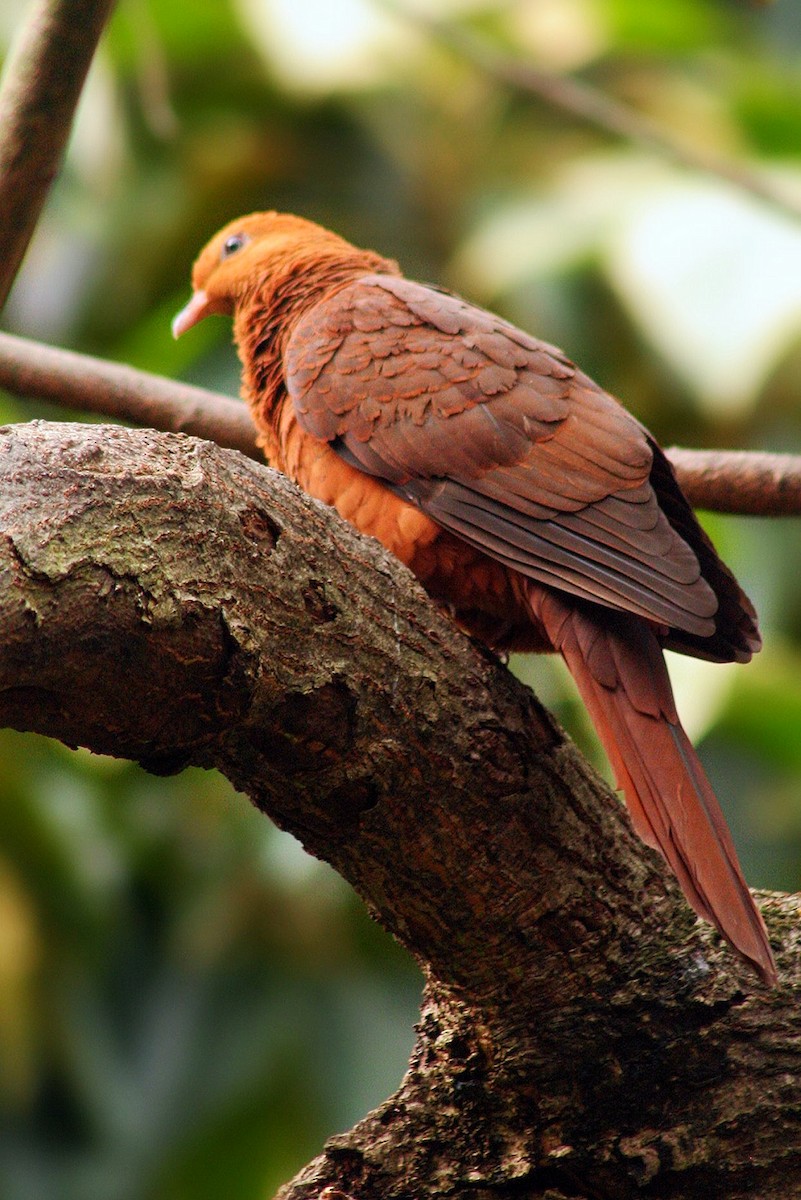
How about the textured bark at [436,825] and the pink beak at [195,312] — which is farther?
the pink beak at [195,312]

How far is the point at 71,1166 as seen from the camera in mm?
6359

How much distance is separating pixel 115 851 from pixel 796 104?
481cm

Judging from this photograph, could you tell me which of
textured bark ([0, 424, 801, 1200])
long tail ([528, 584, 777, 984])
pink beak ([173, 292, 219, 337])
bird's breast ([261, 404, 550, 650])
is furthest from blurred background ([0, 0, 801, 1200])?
textured bark ([0, 424, 801, 1200])

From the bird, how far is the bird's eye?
53 centimetres

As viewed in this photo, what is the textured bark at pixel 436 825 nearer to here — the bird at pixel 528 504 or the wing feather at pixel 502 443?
the bird at pixel 528 504

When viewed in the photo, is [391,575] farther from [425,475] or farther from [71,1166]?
[71,1166]

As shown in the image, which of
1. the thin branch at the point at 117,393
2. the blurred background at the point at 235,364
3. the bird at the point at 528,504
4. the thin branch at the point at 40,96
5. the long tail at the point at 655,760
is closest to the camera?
the long tail at the point at 655,760

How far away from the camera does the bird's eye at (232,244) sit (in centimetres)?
372

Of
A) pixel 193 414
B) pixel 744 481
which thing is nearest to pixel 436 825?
pixel 744 481

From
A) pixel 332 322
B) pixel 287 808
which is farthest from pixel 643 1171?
pixel 332 322

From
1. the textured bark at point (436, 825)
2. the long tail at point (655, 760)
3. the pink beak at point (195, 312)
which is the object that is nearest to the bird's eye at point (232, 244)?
the pink beak at point (195, 312)

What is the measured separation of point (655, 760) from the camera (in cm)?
233

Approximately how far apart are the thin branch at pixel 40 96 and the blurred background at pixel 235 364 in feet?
8.17

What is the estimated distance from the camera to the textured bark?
6.13ft
